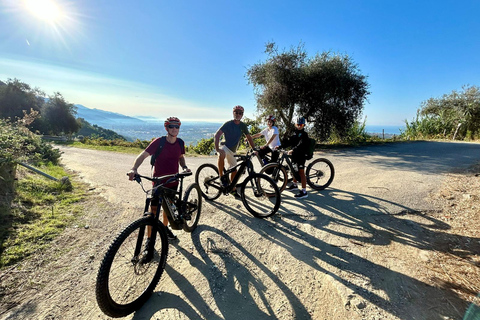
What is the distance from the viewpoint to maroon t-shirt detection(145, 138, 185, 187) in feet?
10.6

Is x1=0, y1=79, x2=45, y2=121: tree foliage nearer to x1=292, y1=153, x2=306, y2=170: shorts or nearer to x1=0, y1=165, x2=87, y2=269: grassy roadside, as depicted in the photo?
x1=0, y1=165, x2=87, y2=269: grassy roadside

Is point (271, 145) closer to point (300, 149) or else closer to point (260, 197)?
point (300, 149)

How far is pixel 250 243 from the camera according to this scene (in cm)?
352

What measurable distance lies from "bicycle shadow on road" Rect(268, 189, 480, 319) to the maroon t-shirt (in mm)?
2284

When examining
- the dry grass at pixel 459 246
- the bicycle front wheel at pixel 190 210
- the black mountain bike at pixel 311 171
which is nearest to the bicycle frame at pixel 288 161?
the black mountain bike at pixel 311 171

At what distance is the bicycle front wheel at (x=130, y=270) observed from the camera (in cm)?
208

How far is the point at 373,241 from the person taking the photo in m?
3.49

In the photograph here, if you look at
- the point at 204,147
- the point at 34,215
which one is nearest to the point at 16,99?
the point at 204,147

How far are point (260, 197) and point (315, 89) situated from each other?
1057cm

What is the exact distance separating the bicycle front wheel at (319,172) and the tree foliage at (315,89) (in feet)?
26.7

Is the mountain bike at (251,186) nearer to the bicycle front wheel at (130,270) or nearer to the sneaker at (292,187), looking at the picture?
the sneaker at (292,187)

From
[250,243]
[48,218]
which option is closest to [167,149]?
[250,243]

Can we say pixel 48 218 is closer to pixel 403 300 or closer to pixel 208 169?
pixel 208 169

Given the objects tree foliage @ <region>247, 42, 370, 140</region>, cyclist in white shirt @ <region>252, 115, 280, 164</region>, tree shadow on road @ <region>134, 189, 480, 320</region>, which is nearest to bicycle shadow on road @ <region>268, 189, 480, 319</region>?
tree shadow on road @ <region>134, 189, 480, 320</region>
